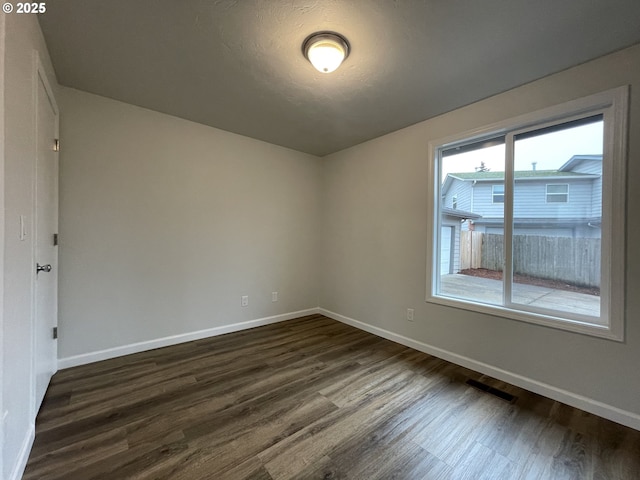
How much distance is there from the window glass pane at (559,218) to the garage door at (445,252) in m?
0.62

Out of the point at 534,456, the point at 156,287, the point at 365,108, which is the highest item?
the point at 365,108

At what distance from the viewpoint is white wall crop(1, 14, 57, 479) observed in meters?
1.14

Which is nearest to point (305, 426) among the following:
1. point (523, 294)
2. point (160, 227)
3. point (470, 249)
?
point (523, 294)

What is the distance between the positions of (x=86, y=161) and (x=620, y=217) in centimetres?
429

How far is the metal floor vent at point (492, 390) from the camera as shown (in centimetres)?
200

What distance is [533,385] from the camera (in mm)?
2076

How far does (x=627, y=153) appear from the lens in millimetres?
1729

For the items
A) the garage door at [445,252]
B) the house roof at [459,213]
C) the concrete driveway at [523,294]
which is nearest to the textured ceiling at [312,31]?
the house roof at [459,213]

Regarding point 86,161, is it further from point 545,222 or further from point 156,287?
point 545,222

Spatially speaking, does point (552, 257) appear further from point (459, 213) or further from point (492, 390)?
point (492, 390)

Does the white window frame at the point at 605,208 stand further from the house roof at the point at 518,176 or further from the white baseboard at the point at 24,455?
the white baseboard at the point at 24,455

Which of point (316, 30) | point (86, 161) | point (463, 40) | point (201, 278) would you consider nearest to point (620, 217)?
point (463, 40)

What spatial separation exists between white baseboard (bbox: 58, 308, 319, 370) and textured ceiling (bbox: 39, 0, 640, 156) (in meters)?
2.44

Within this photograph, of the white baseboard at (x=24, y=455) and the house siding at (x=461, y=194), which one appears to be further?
the house siding at (x=461, y=194)
